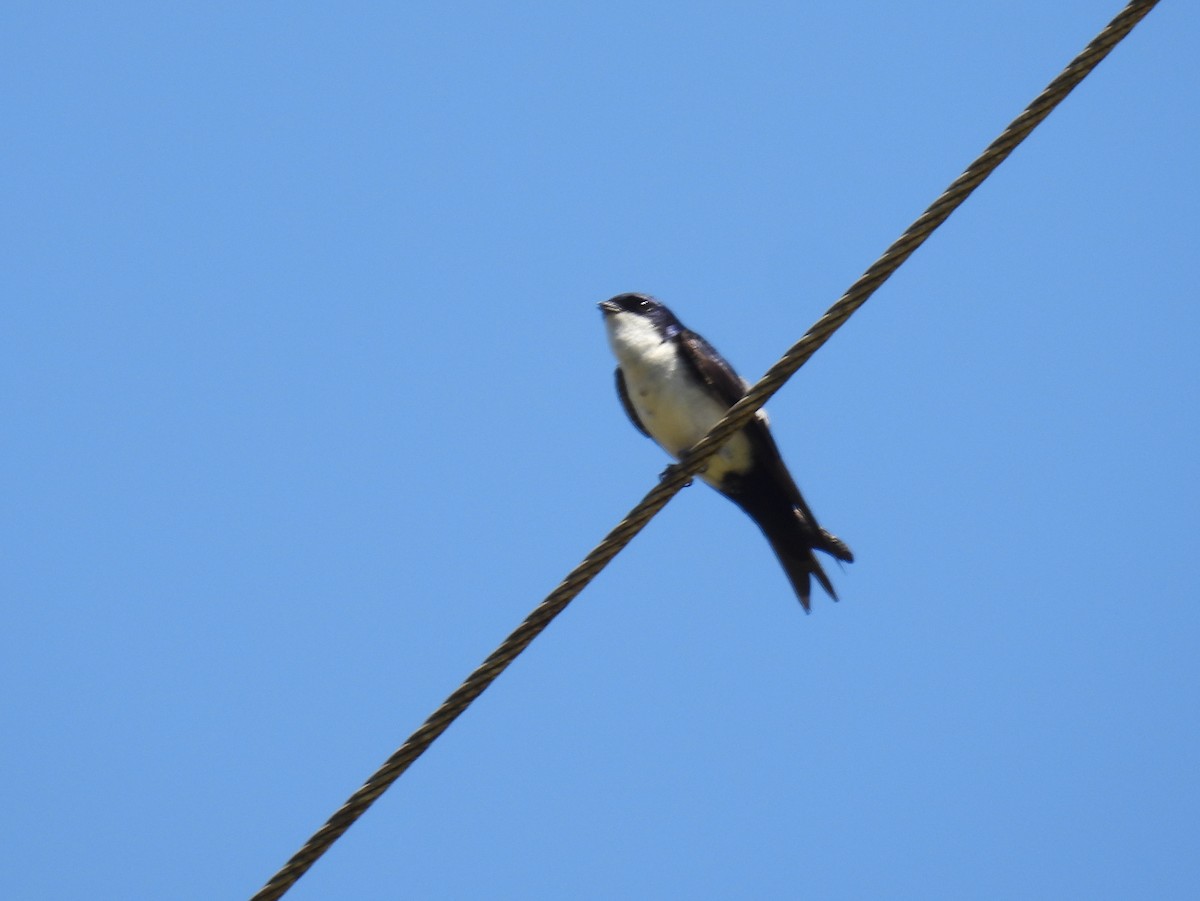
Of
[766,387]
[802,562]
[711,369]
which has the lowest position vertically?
[766,387]

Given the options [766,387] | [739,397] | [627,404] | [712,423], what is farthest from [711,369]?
[766,387]

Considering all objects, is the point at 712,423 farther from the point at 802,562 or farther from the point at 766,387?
the point at 766,387

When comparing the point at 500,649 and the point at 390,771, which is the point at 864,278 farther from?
the point at 390,771

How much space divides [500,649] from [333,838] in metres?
0.57

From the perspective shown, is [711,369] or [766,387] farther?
[711,369]

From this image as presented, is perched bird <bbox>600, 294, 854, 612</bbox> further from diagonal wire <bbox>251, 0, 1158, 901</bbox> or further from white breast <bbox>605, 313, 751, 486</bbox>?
diagonal wire <bbox>251, 0, 1158, 901</bbox>

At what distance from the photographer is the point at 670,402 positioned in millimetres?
6266

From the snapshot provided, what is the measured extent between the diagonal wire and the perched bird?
7.60ft

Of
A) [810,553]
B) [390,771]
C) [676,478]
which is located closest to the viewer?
[390,771]

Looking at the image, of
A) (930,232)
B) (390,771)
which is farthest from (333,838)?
(930,232)

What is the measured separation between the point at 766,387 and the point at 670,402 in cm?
260

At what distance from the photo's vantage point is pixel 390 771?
129 inches

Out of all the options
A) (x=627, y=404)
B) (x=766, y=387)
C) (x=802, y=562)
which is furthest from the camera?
(x=627, y=404)

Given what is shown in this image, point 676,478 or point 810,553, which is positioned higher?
point 810,553
